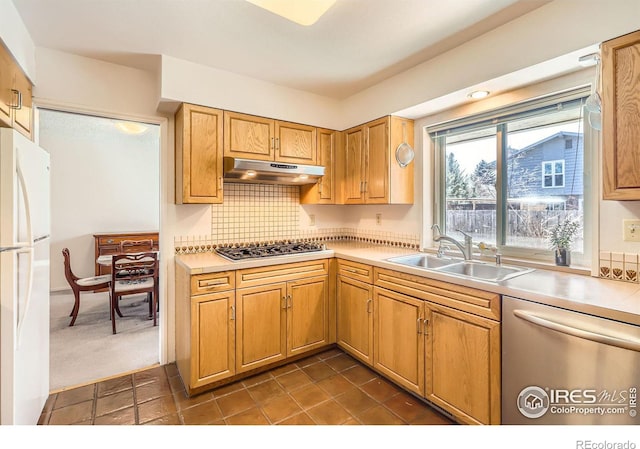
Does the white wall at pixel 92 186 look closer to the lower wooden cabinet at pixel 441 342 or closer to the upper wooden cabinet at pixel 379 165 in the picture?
the upper wooden cabinet at pixel 379 165

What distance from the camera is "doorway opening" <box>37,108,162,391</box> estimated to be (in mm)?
3356

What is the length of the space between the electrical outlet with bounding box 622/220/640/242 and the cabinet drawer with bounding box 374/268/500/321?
825mm

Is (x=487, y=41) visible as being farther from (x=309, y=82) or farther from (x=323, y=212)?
(x=323, y=212)

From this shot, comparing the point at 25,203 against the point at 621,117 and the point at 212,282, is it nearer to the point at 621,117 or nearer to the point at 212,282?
the point at 212,282

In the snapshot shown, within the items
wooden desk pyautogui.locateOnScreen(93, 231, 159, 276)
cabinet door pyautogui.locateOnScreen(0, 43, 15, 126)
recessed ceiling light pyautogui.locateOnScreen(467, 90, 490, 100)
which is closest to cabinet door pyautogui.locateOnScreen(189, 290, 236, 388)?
cabinet door pyautogui.locateOnScreen(0, 43, 15, 126)

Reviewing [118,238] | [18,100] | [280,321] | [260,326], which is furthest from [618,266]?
[118,238]

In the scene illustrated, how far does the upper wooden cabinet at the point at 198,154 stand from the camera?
2.37 meters

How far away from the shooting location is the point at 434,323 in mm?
1906

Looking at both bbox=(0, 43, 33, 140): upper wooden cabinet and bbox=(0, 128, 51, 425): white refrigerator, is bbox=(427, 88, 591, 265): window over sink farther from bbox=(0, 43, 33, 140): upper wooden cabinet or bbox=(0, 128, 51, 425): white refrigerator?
bbox=(0, 43, 33, 140): upper wooden cabinet

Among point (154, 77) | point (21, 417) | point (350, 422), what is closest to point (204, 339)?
point (21, 417)

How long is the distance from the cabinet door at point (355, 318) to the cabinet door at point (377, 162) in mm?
834

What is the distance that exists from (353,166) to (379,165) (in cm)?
37

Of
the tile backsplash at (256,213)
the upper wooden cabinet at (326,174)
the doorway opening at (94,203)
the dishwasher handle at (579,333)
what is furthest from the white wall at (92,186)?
the dishwasher handle at (579,333)

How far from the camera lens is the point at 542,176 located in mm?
2096
